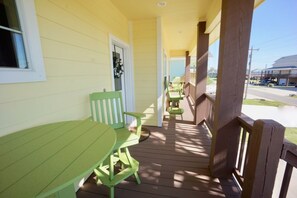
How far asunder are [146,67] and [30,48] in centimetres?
239

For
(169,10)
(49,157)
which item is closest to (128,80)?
(169,10)

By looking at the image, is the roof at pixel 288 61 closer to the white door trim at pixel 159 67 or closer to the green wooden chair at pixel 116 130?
the white door trim at pixel 159 67

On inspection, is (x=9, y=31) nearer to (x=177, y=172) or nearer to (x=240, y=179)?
(x=177, y=172)

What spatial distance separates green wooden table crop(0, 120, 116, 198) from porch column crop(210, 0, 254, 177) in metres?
1.30

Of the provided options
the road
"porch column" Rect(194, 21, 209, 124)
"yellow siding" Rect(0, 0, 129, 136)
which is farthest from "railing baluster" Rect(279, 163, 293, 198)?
"porch column" Rect(194, 21, 209, 124)

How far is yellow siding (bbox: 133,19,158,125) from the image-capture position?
3.13 meters

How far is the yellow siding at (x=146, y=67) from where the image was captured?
3.13 m

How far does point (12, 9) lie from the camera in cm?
100

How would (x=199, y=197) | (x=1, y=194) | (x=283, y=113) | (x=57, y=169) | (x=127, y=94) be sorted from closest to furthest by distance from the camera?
(x=1, y=194), (x=57, y=169), (x=199, y=197), (x=283, y=113), (x=127, y=94)

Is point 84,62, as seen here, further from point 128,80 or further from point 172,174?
point 172,174

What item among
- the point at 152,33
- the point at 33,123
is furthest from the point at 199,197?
Result: the point at 152,33

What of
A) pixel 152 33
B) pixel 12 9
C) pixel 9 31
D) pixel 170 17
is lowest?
pixel 9 31

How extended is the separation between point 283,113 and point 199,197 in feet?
8.47

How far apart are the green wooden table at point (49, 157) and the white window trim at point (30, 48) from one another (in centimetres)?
→ 42
